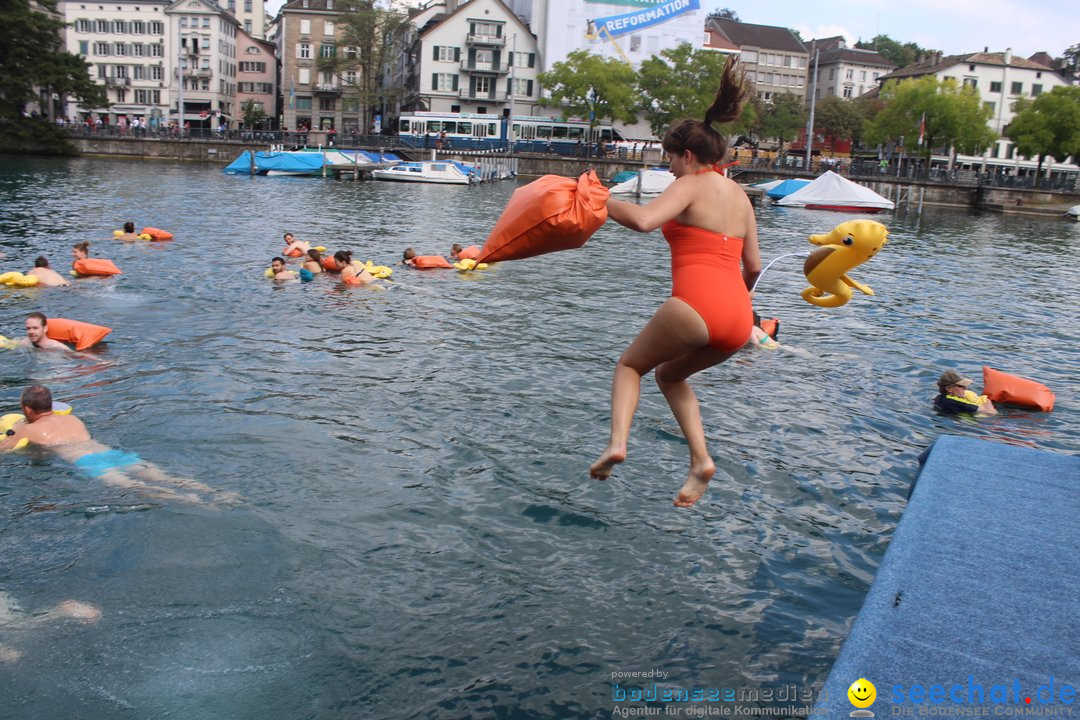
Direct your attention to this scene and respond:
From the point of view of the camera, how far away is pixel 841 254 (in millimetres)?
6828

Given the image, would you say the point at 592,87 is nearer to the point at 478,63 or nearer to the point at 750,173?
the point at 478,63

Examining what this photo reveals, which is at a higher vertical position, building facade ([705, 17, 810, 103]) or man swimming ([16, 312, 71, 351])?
building facade ([705, 17, 810, 103])

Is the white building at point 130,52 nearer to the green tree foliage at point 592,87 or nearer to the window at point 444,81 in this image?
the window at point 444,81

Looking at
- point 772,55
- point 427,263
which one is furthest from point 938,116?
point 427,263

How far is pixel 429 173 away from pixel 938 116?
50876 millimetres

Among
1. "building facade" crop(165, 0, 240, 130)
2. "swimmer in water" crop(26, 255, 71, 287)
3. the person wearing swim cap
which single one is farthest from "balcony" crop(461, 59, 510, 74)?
the person wearing swim cap

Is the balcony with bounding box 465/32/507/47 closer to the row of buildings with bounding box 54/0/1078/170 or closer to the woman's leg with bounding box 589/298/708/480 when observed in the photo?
the row of buildings with bounding box 54/0/1078/170

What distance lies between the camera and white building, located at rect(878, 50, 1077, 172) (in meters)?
108

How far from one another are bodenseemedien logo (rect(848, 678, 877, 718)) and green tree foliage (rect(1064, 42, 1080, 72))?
151674 mm

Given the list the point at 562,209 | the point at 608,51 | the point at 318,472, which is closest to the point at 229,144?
the point at 608,51

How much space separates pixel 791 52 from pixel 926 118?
44.1 metres

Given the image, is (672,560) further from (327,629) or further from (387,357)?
(387,357)

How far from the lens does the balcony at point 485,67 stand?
9769cm

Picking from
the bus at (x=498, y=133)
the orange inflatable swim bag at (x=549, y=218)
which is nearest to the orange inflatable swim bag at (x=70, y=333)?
the orange inflatable swim bag at (x=549, y=218)
